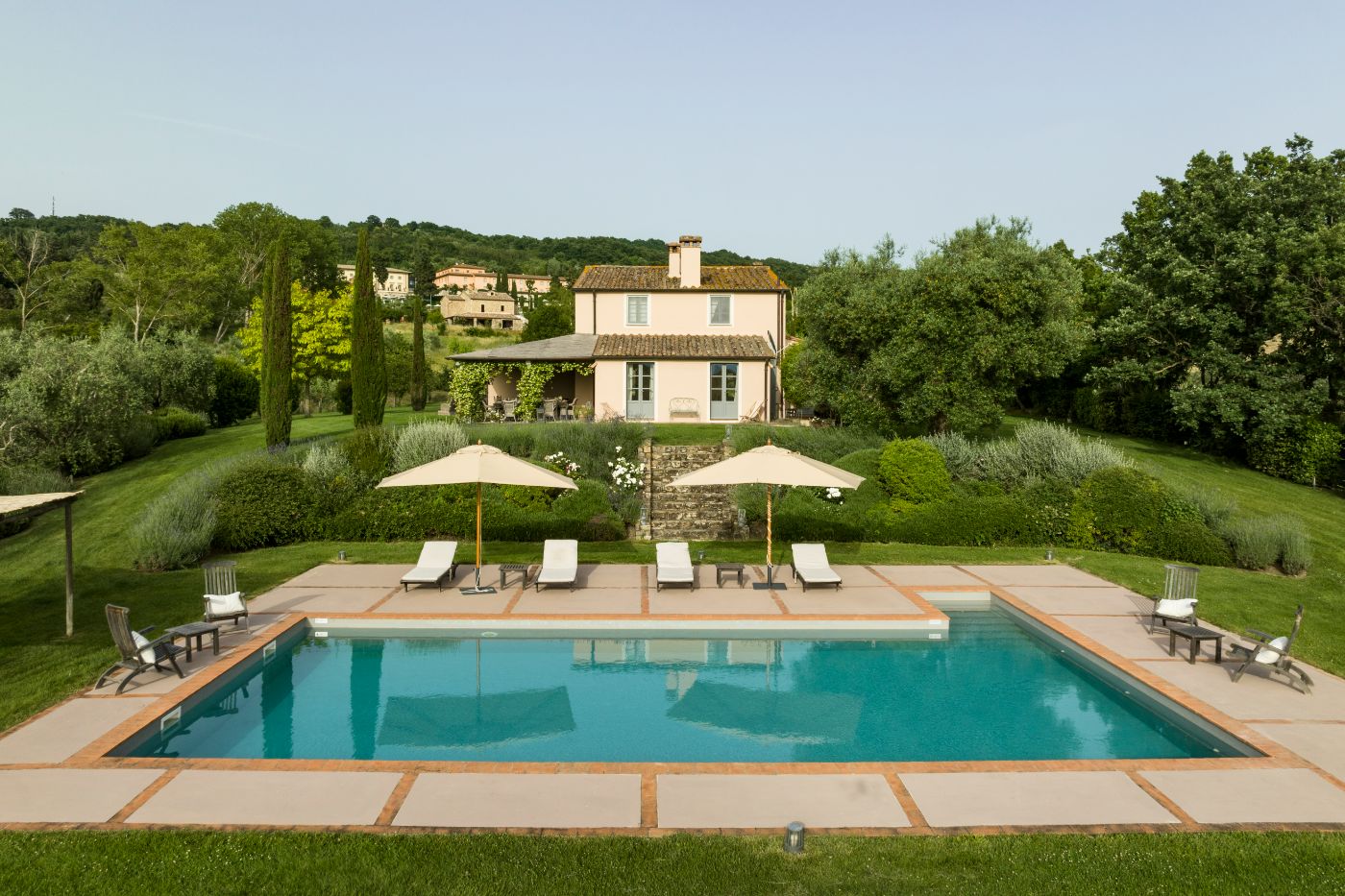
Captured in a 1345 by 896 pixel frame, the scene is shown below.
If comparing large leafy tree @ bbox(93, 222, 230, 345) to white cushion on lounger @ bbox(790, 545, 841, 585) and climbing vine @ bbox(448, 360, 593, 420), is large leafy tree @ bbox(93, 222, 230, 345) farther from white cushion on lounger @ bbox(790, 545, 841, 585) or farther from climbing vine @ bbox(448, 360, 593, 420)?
white cushion on lounger @ bbox(790, 545, 841, 585)

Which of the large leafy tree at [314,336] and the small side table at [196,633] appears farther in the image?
the large leafy tree at [314,336]

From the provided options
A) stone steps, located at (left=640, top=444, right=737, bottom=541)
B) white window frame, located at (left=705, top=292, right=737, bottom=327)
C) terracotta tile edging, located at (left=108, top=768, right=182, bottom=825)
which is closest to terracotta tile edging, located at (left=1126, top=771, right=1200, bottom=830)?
terracotta tile edging, located at (left=108, top=768, right=182, bottom=825)

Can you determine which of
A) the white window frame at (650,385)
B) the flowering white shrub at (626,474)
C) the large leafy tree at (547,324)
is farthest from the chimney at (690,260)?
the large leafy tree at (547,324)

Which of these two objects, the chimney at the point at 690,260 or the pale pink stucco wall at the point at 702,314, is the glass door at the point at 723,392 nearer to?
the pale pink stucco wall at the point at 702,314

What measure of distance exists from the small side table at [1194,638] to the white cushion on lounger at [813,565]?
4836mm

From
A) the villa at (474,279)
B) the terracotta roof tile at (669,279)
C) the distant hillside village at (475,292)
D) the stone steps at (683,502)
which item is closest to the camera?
the stone steps at (683,502)

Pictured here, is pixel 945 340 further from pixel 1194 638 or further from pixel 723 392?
pixel 1194 638

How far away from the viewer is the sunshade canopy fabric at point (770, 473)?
43.0 feet

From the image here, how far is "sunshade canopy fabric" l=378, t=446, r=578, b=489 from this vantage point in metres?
13.1

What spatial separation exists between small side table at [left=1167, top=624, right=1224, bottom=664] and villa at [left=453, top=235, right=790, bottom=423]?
859 inches

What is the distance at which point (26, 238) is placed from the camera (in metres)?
52.1

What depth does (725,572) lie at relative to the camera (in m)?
14.8

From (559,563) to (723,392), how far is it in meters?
18.7

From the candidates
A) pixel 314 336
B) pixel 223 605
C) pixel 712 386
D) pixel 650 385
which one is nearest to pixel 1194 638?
pixel 223 605
